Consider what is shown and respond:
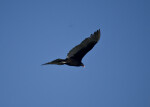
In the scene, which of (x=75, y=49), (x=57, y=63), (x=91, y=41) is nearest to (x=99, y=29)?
(x=91, y=41)

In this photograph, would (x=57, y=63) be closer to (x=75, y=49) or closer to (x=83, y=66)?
(x=75, y=49)

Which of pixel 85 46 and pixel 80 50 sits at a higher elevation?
pixel 85 46

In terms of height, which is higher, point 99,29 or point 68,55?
point 99,29

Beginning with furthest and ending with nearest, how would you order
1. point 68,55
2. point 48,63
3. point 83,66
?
point 83,66 → point 68,55 → point 48,63

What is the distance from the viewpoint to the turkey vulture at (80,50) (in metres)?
15.3

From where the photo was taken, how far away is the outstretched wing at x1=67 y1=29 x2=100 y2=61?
1530cm

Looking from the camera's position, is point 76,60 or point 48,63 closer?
point 48,63

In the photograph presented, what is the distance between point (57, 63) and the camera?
14.9 metres

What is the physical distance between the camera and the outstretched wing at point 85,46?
50.2 feet

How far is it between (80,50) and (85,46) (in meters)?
0.38

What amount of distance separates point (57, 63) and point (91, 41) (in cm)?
235

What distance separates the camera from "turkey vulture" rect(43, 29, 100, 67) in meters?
15.3

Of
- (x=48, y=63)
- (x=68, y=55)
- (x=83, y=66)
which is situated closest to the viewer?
(x=48, y=63)

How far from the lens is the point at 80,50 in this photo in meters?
15.6
